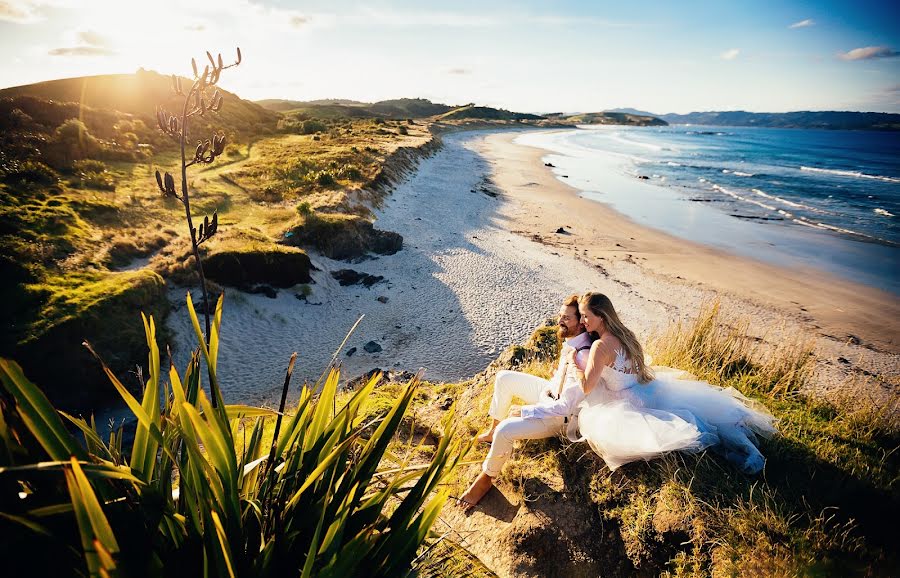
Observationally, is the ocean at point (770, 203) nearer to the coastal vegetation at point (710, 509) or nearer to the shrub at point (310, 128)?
the coastal vegetation at point (710, 509)

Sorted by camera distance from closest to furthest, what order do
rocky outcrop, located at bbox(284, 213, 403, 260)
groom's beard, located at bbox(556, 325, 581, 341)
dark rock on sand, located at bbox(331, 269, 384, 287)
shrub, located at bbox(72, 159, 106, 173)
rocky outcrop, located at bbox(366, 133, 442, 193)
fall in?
groom's beard, located at bbox(556, 325, 581, 341) → dark rock on sand, located at bbox(331, 269, 384, 287) → rocky outcrop, located at bbox(284, 213, 403, 260) → shrub, located at bbox(72, 159, 106, 173) → rocky outcrop, located at bbox(366, 133, 442, 193)

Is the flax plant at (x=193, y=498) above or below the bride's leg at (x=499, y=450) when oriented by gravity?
above

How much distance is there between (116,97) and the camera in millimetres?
30984

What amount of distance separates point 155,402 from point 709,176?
4259 cm

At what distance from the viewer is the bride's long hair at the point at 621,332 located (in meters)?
3.70

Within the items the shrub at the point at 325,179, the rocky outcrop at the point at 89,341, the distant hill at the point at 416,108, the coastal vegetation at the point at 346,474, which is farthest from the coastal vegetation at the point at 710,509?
the distant hill at the point at 416,108

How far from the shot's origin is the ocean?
1585 centimetres

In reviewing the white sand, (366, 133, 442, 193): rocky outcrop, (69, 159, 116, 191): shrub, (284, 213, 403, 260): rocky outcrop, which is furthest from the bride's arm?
(69, 159, 116, 191): shrub

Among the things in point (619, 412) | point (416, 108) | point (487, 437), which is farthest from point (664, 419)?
point (416, 108)

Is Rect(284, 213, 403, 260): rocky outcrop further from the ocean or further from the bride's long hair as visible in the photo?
the ocean

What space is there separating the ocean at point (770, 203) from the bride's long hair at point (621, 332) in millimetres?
14345

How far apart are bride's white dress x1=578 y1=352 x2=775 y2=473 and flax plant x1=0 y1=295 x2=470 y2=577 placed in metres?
2.05

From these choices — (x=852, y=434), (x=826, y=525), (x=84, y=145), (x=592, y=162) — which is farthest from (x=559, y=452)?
(x=592, y=162)

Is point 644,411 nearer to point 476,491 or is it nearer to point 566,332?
point 566,332
